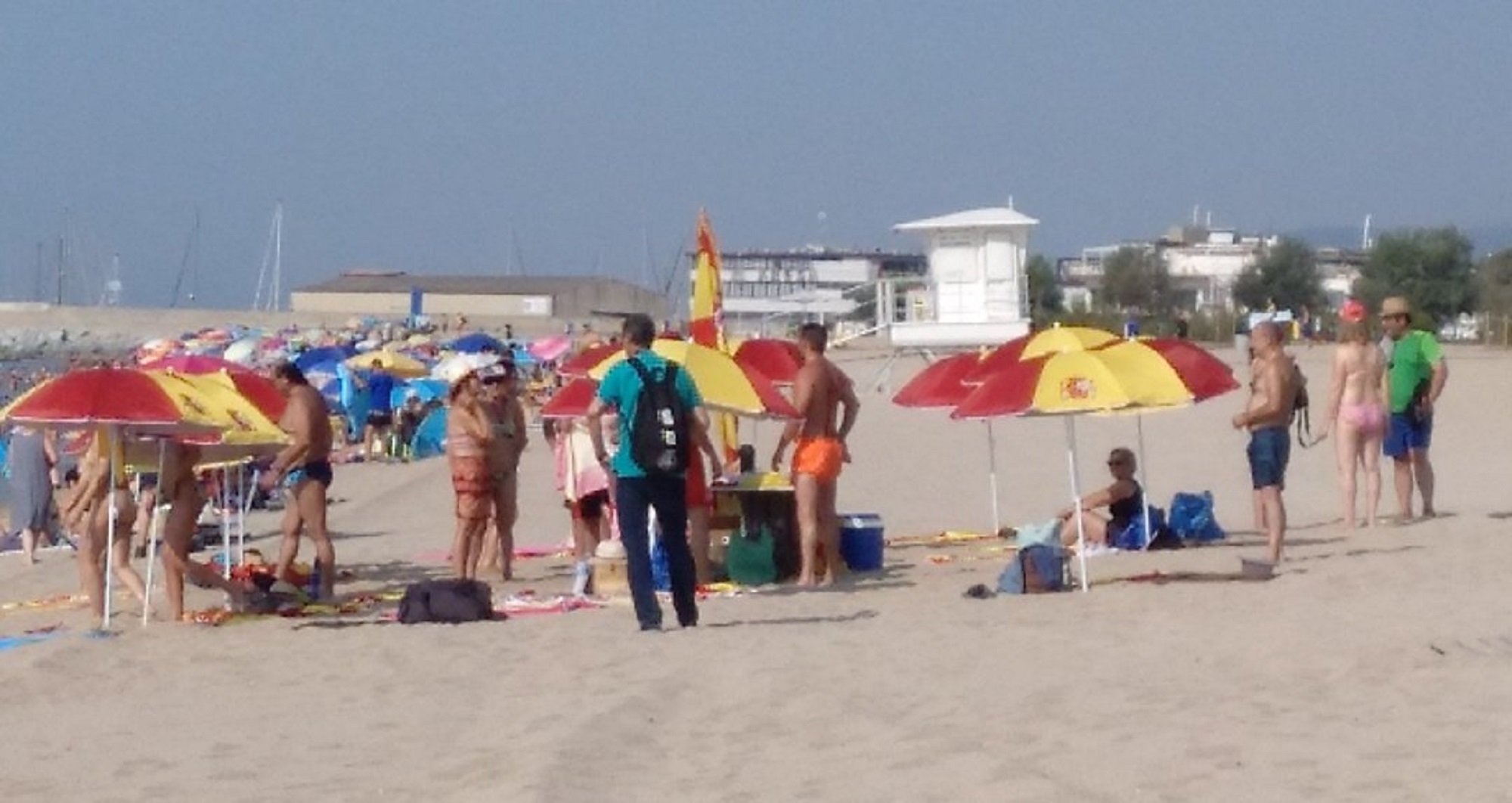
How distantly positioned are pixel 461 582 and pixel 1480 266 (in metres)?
70.0

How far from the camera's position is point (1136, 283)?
78938mm

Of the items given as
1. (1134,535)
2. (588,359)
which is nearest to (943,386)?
(1134,535)

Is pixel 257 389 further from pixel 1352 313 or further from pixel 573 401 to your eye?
pixel 1352 313

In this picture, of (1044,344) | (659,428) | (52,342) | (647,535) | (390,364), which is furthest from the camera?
(52,342)

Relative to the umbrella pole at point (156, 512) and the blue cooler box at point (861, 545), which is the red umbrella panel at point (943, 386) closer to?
the blue cooler box at point (861, 545)

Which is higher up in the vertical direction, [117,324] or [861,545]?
[117,324]

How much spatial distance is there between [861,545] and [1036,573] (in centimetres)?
200

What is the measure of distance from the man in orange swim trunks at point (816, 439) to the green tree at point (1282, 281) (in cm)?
6553

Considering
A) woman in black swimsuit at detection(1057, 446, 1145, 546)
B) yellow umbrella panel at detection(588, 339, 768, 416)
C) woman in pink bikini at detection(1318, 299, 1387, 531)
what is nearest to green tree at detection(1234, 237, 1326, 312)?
woman in pink bikini at detection(1318, 299, 1387, 531)

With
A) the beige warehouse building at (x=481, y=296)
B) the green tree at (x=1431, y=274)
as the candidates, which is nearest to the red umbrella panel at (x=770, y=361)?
the green tree at (x=1431, y=274)

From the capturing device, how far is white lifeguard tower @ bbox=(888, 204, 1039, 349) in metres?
34.3

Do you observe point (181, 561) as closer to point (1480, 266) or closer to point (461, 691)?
point (461, 691)

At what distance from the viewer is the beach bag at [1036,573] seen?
424 inches

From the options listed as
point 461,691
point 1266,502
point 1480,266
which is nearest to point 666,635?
point 461,691
